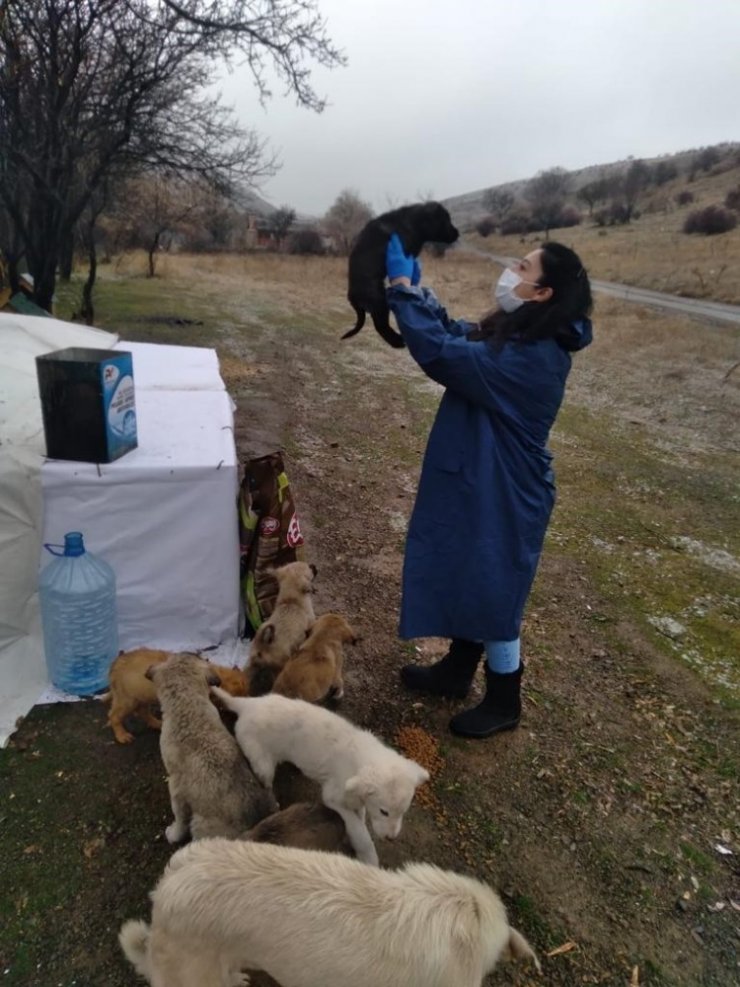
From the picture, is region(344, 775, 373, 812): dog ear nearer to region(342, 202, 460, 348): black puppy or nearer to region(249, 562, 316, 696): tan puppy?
region(249, 562, 316, 696): tan puppy

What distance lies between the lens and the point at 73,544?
9.89 ft

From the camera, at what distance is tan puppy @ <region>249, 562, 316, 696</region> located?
3.23 m

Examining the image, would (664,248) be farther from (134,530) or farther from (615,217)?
(134,530)

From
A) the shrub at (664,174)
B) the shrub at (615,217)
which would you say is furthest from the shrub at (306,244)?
the shrub at (664,174)

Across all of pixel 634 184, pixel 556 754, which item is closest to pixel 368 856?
pixel 556 754

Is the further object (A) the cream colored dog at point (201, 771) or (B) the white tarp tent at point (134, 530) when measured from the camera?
(B) the white tarp tent at point (134, 530)

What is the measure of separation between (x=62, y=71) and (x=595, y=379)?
940cm

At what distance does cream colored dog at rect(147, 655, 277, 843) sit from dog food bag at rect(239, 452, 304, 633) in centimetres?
100

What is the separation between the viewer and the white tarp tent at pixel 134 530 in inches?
123

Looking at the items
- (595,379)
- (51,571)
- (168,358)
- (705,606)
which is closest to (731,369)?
(595,379)

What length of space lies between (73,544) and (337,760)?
5.01 feet

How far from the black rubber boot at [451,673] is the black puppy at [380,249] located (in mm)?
1584

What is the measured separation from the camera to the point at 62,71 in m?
8.80

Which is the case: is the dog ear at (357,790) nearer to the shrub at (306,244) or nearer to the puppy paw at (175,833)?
the puppy paw at (175,833)
